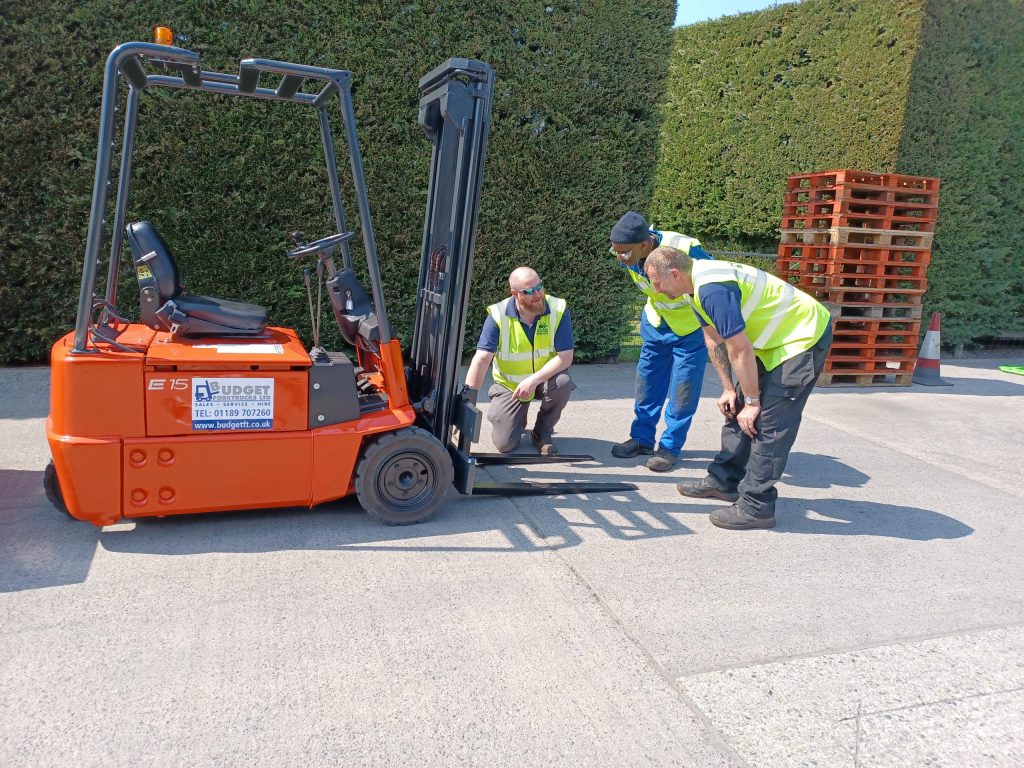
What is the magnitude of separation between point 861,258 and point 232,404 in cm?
740

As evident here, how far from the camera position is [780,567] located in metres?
3.85

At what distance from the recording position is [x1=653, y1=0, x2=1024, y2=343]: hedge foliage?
993cm

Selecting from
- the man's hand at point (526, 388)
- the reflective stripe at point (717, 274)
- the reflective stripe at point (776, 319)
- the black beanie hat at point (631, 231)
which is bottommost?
the man's hand at point (526, 388)

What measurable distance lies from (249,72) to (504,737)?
306cm

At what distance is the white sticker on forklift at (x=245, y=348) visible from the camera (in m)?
3.71

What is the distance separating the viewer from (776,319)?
4164 mm

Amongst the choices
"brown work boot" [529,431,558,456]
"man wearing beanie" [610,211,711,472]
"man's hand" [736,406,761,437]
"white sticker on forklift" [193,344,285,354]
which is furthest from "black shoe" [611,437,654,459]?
"white sticker on forklift" [193,344,285,354]

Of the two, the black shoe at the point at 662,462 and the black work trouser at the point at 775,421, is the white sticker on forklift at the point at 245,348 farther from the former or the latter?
the black shoe at the point at 662,462

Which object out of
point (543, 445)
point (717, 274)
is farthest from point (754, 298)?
point (543, 445)

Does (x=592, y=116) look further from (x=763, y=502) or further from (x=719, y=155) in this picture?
(x=763, y=502)

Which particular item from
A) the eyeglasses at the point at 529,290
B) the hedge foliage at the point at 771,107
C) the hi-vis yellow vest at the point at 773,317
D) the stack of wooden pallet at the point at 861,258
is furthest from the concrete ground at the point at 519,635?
the hedge foliage at the point at 771,107

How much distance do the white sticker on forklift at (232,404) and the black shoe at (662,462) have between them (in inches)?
107

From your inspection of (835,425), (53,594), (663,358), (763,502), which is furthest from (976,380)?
(53,594)

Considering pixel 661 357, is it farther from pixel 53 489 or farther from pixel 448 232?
pixel 53 489
